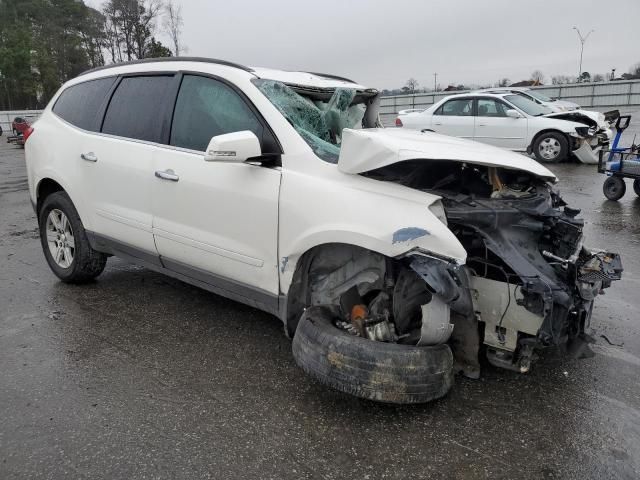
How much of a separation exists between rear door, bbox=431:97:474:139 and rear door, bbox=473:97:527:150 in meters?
0.20

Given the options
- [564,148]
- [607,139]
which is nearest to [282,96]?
[564,148]

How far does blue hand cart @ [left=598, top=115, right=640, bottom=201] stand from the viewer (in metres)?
7.48

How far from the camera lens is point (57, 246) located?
4676mm

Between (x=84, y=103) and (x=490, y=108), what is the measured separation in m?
10.6

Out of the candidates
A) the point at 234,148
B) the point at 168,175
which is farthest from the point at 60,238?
the point at 234,148

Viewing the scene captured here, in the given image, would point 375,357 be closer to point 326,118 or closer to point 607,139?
point 326,118

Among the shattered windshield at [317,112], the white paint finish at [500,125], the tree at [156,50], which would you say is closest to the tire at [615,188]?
the white paint finish at [500,125]

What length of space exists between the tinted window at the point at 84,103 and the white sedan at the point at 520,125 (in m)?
8.73

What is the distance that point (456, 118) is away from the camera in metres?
13.2

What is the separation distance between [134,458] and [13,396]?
39.9 inches

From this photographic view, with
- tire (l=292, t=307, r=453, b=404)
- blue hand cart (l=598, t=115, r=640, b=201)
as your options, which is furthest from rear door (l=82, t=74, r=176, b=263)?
blue hand cart (l=598, t=115, r=640, b=201)

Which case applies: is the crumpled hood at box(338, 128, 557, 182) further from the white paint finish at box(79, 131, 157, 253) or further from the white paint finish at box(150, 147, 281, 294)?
the white paint finish at box(79, 131, 157, 253)

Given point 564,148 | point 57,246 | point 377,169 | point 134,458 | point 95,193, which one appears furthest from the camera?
point 564,148

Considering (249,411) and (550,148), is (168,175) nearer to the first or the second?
(249,411)
